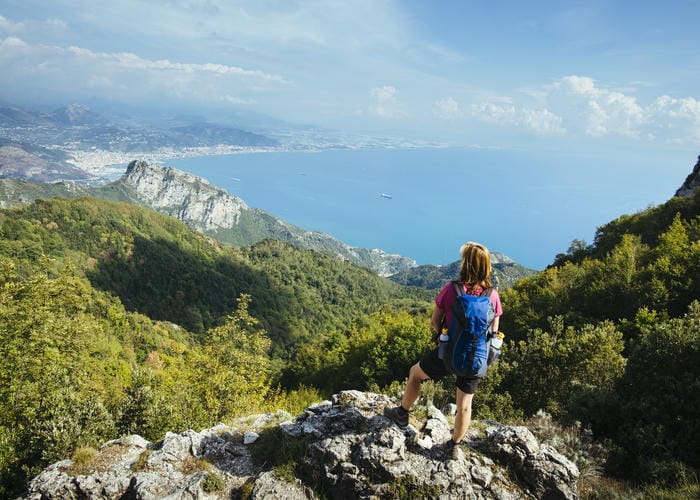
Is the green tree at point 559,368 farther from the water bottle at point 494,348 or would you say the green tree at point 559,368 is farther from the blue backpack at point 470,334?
the blue backpack at point 470,334

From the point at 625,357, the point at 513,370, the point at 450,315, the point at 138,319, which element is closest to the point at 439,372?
the point at 450,315

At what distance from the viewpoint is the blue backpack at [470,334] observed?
4.80 m

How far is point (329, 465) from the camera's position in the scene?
5.73 m

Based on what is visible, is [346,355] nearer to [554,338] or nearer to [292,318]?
[554,338]

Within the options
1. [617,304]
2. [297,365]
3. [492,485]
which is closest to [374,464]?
[492,485]

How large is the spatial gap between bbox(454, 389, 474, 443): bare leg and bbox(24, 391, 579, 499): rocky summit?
0.41 metres

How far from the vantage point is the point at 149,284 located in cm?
11581

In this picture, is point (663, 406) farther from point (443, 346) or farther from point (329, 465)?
point (329, 465)

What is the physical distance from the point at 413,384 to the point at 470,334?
1530 mm

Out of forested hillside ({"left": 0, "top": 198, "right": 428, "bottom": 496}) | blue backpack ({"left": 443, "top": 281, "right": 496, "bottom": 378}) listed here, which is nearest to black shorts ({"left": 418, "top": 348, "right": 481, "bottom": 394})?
blue backpack ({"left": 443, "top": 281, "right": 496, "bottom": 378})

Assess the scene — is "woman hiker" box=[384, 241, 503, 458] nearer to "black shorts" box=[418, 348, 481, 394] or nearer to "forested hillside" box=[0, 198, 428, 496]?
"black shorts" box=[418, 348, 481, 394]

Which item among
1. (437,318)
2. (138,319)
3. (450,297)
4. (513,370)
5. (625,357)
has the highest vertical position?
(450,297)

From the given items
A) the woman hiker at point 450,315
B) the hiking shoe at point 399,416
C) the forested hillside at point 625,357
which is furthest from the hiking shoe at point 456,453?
the forested hillside at point 625,357

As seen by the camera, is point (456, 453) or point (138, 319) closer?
point (456, 453)
